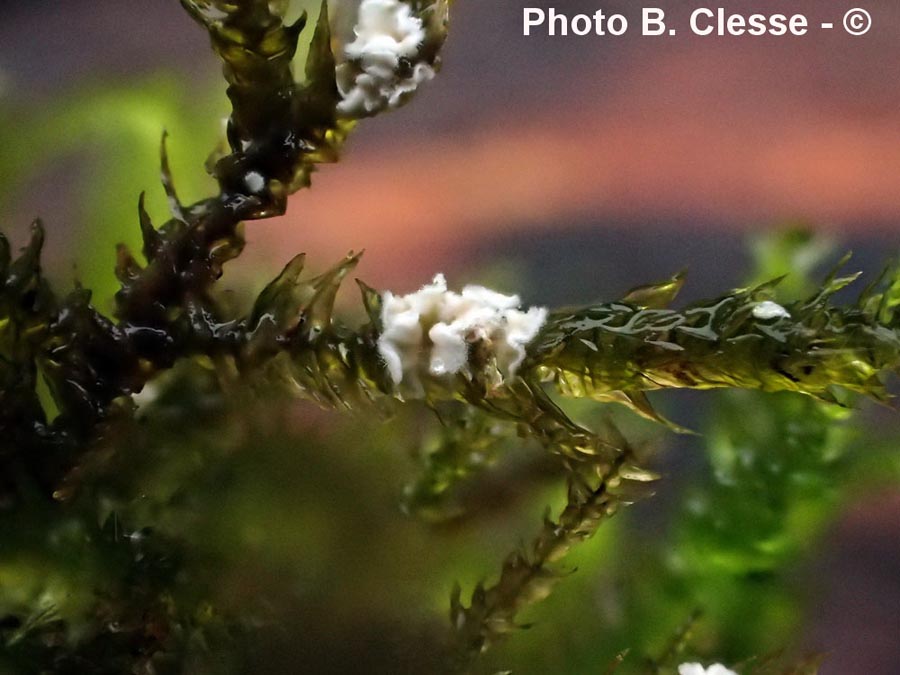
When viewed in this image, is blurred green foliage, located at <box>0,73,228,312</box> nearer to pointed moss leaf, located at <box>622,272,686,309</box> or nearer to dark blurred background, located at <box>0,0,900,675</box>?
dark blurred background, located at <box>0,0,900,675</box>

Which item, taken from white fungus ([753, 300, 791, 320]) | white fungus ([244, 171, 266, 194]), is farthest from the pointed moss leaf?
white fungus ([244, 171, 266, 194])

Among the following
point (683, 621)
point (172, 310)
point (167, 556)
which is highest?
point (172, 310)

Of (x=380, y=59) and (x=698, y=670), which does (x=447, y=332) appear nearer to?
(x=380, y=59)

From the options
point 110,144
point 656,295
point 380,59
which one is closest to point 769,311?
point 656,295

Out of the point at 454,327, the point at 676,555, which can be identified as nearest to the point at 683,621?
the point at 676,555

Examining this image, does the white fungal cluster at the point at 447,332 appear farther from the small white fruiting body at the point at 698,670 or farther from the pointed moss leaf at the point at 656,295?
the small white fruiting body at the point at 698,670

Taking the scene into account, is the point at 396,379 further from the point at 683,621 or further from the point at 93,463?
the point at 683,621
